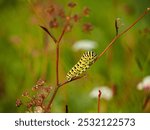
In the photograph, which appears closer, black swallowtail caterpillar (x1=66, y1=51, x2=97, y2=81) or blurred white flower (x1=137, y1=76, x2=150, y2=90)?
black swallowtail caterpillar (x1=66, y1=51, x2=97, y2=81)

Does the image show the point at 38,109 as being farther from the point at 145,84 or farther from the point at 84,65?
the point at 145,84

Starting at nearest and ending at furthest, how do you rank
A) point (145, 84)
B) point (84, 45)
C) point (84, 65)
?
point (84, 65) → point (145, 84) → point (84, 45)

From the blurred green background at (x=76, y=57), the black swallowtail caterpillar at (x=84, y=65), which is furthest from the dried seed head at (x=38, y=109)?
the blurred green background at (x=76, y=57)

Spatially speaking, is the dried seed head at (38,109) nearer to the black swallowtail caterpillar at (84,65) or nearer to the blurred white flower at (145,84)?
the black swallowtail caterpillar at (84,65)

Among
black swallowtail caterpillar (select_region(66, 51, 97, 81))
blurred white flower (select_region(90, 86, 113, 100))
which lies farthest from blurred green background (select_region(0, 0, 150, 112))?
black swallowtail caterpillar (select_region(66, 51, 97, 81))

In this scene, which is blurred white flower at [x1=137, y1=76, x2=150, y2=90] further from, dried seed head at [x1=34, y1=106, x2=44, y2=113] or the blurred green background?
dried seed head at [x1=34, y1=106, x2=44, y2=113]

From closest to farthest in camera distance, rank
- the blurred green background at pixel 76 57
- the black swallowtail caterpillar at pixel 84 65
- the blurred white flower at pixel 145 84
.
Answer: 1. the black swallowtail caterpillar at pixel 84 65
2. the blurred white flower at pixel 145 84
3. the blurred green background at pixel 76 57

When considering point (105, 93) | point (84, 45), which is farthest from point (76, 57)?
point (105, 93)

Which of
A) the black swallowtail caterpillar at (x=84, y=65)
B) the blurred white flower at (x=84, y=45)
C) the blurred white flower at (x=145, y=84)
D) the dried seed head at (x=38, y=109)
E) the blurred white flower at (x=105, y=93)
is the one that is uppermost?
the blurred white flower at (x=84, y=45)
